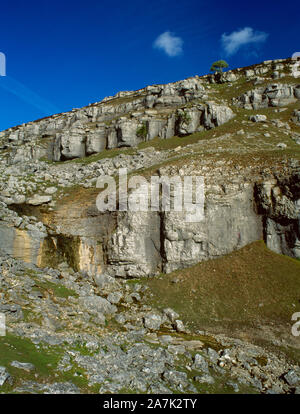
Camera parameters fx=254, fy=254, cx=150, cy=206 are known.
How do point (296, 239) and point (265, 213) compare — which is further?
point (265, 213)

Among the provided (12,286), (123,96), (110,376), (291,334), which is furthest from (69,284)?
(123,96)

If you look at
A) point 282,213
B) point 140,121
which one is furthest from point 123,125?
point 282,213

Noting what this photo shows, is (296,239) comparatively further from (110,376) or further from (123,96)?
(123,96)

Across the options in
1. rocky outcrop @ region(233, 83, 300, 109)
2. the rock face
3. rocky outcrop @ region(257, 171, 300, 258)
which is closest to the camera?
rocky outcrop @ region(257, 171, 300, 258)

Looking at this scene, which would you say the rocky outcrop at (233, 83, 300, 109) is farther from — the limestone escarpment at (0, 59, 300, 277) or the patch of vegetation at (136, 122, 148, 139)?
the patch of vegetation at (136, 122, 148, 139)

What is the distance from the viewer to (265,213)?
83.4 ft

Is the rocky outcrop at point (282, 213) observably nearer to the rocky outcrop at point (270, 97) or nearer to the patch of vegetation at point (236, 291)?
the patch of vegetation at point (236, 291)

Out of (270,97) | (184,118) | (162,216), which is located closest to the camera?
(162,216)

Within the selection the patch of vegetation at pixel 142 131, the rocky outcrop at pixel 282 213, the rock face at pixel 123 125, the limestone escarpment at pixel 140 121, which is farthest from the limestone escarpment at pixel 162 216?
the patch of vegetation at pixel 142 131

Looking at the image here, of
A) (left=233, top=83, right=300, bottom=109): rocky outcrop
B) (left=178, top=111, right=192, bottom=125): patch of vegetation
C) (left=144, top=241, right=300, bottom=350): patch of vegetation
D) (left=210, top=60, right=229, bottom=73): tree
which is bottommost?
(left=144, top=241, right=300, bottom=350): patch of vegetation

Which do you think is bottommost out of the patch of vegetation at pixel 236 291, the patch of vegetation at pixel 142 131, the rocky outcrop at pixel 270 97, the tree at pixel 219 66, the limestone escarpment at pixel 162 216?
the patch of vegetation at pixel 236 291

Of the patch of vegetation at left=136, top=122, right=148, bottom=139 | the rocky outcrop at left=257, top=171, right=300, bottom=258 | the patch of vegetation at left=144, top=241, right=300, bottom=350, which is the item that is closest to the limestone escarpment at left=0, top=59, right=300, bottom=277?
the rocky outcrop at left=257, top=171, right=300, bottom=258

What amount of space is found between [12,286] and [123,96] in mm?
78597

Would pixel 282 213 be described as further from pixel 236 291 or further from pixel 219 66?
pixel 219 66
